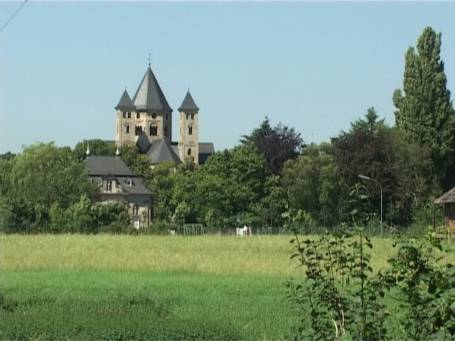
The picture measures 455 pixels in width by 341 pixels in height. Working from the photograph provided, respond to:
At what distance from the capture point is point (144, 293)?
15836 mm

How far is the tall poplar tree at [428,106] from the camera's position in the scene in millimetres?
57375

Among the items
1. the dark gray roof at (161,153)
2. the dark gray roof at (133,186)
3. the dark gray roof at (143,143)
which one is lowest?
the dark gray roof at (133,186)

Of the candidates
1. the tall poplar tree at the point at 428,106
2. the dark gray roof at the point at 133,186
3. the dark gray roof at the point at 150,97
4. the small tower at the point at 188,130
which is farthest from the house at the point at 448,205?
the dark gray roof at the point at 150,97

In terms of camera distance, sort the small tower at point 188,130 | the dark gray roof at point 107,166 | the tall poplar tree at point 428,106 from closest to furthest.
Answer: the tall poplar tree at point 428,106, the dark gray roof at point 107,166, the small tower at point 188,130

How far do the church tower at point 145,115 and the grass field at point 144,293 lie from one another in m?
105

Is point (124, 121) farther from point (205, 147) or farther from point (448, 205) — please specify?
point (448, 205)

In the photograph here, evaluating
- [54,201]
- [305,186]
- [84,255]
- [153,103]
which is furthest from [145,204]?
[84,255]

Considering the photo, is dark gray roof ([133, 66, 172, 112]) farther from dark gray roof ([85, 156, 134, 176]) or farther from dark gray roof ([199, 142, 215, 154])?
dark gray roof ([85, 156, 134, 176])

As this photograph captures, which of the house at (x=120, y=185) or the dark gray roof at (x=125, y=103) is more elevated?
the dark gray roof at (x=125, y=103)

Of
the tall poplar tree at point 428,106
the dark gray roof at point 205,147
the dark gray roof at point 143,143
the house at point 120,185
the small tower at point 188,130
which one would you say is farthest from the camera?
the dark gray roof at point 205,147

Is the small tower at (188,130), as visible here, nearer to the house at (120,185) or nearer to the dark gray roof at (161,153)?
the dark gray roof at (161,153)

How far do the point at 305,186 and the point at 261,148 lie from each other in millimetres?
19063

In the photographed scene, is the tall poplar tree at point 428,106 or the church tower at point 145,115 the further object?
the church tower at point 145,115

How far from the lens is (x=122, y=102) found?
5418 inches
